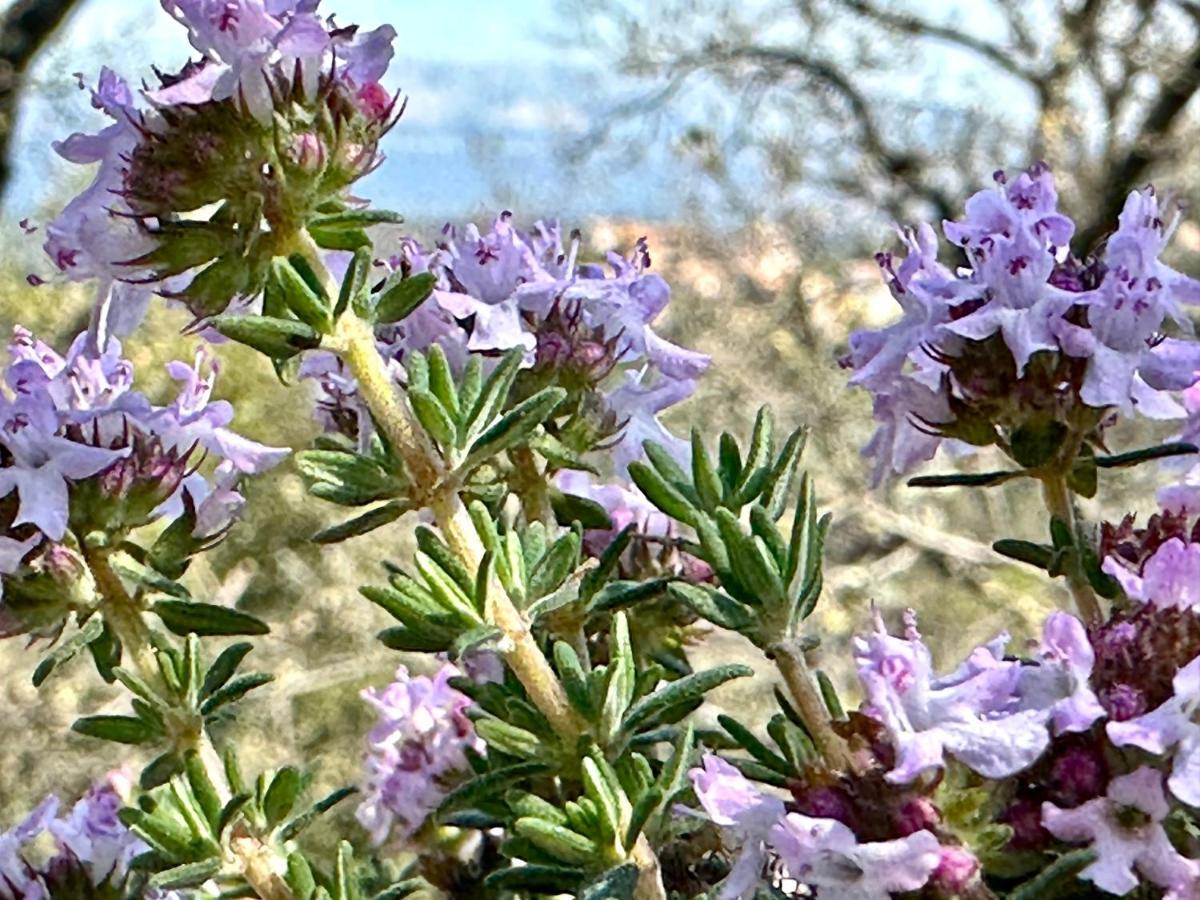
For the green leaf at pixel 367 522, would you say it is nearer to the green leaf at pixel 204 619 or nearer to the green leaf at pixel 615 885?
the green leaf at pixel 204 619

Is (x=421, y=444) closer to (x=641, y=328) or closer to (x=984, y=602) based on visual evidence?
(x=641, y=328)

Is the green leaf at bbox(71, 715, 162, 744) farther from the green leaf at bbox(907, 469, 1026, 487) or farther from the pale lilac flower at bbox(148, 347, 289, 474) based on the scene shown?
the green leaf at bbox(907, 469, 1026, 487)

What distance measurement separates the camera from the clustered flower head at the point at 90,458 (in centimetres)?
63

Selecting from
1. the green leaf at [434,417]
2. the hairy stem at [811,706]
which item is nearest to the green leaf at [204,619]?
the green leaf at [434,417]

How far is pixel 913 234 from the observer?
2.35 ft

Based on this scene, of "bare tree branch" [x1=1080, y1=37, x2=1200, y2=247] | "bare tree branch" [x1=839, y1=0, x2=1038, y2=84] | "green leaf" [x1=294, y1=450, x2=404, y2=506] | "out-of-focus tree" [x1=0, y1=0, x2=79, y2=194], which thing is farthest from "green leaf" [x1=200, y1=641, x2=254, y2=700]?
"bare tree branch" [x1=839, y1=0, x2=1038, y2=84]

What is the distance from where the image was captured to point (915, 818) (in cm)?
48

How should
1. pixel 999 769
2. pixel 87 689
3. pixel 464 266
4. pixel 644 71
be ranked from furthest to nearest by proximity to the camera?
1. pixel 644 71
2. pixel 87 689
3. pixel 464 266
4. pixel 999 769

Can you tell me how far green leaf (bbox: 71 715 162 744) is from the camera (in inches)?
26.4

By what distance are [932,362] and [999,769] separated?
0.22 metres

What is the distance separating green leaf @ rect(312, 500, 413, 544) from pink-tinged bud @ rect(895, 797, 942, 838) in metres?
0.24

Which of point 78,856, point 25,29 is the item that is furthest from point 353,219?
point 25,29

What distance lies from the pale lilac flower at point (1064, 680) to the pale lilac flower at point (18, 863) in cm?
43

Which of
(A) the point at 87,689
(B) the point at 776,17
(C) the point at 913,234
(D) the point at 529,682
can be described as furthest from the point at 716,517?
(B) the point at 776,17
